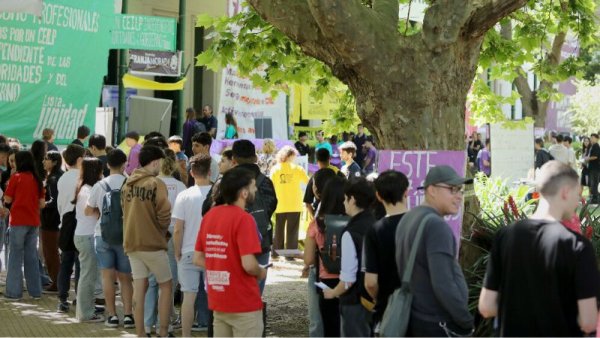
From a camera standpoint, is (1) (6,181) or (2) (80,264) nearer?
(2) (80,264)

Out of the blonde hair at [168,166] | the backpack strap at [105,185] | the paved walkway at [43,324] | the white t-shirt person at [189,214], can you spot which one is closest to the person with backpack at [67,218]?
the paved walkway at [43,324]

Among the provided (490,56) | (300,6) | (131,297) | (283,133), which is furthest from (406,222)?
(283,133)

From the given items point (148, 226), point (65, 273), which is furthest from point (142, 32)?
point (148, 226)

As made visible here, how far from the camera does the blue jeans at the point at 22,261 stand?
12516 millimetres

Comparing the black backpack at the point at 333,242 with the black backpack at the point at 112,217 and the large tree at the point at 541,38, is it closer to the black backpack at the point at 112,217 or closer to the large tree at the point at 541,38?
the black backpack at the point at 112,217

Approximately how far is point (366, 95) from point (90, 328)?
12.5 ft

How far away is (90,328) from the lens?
35.9ft

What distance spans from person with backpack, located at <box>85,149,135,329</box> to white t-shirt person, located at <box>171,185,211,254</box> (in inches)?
40.0

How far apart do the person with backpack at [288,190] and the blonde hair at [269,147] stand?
1.25 metres

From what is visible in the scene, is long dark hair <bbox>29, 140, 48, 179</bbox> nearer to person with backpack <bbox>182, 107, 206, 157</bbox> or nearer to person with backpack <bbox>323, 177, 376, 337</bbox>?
person with backpack <bbox>182, 107, 206, 157</bbox>

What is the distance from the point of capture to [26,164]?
1238 cm

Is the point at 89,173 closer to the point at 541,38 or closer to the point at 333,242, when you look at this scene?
the point at 333,242

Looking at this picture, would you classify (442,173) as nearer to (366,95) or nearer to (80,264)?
(366,95)

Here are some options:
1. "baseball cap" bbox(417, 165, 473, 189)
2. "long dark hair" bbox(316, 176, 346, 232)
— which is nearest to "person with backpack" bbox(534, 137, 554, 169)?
"long dark hair" bbox(316, 176, 346, 232)
